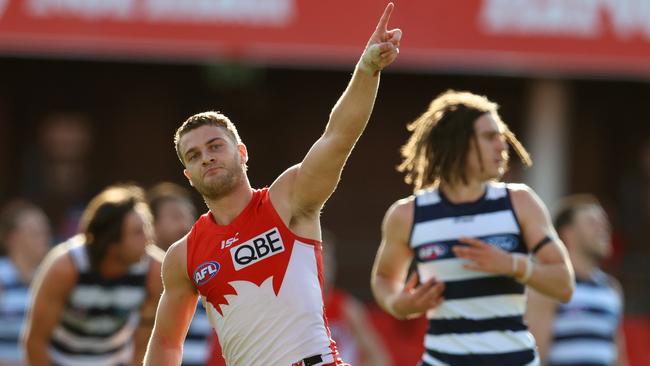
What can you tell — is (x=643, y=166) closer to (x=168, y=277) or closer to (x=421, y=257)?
(x=421, y=257)

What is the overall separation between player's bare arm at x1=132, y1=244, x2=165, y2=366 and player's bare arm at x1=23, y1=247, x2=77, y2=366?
474 mm

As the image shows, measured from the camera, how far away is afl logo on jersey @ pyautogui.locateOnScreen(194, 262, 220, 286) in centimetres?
520

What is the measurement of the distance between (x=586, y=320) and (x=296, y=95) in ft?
23.2

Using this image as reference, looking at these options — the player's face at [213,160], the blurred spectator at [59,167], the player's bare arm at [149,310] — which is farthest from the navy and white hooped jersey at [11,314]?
the player's face at [213,160]

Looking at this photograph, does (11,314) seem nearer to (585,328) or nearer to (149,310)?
(149,310)

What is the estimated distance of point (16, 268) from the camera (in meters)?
10.1

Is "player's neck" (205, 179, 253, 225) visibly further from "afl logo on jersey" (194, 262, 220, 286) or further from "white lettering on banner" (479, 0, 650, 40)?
"white lettering on banner" (479, 0, 650, 40)

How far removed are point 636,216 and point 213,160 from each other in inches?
378

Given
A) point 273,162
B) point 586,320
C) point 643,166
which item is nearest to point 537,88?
point 643,166

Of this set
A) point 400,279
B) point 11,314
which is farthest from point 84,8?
point 400,279

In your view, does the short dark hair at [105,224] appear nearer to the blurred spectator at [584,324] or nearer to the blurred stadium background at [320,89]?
the blurred spectator at [584,324]

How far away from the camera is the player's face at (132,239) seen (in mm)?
7422

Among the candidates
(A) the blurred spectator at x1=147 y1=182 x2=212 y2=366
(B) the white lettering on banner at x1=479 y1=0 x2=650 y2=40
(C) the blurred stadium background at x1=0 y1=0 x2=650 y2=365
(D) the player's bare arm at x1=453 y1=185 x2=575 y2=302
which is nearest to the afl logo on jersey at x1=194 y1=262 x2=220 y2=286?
(D) the player's bare arm at x1=453 y1=185 x2=575 y2=302

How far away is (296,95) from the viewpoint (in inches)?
579
